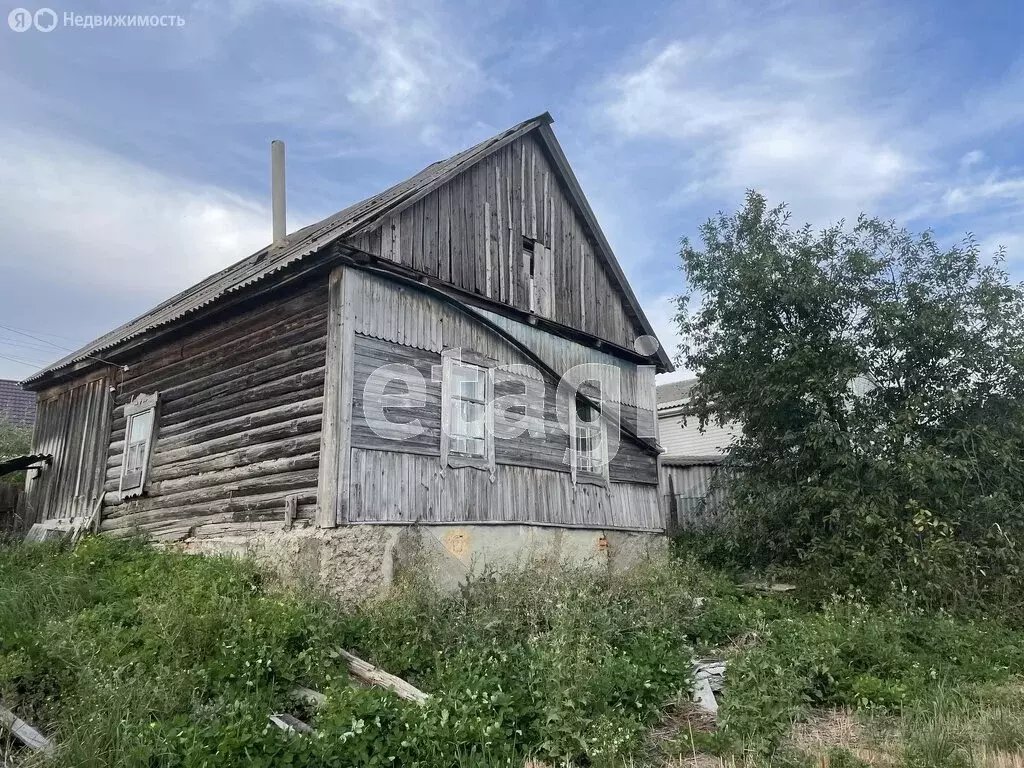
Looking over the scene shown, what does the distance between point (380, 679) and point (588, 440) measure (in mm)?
6285

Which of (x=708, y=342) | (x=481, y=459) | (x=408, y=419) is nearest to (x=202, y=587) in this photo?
(x=408, y=419)

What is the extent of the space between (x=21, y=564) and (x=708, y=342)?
10.9m

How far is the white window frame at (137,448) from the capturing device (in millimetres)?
11594

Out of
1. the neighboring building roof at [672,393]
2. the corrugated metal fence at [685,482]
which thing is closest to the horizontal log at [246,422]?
the corrugated metal fence at [685,482]

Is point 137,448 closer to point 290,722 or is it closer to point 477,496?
point 477,496

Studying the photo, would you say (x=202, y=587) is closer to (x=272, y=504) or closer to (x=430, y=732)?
(x=272, y=504)

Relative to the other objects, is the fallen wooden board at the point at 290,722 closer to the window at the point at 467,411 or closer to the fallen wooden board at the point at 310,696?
the fallen wooden board at the point at 310,696

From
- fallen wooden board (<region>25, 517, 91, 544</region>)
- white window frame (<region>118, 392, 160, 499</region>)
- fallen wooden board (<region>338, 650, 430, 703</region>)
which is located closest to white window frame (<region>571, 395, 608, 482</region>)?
fallen wooden board (<region>338, 650, 430, 703</region>)

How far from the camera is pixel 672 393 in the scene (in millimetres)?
28359

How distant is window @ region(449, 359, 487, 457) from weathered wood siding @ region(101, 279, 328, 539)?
1787 mm

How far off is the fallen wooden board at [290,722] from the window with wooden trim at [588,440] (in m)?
6.47

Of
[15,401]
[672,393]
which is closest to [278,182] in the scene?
[672,393]

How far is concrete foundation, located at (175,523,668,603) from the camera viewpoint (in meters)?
8.27

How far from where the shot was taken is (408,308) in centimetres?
964
